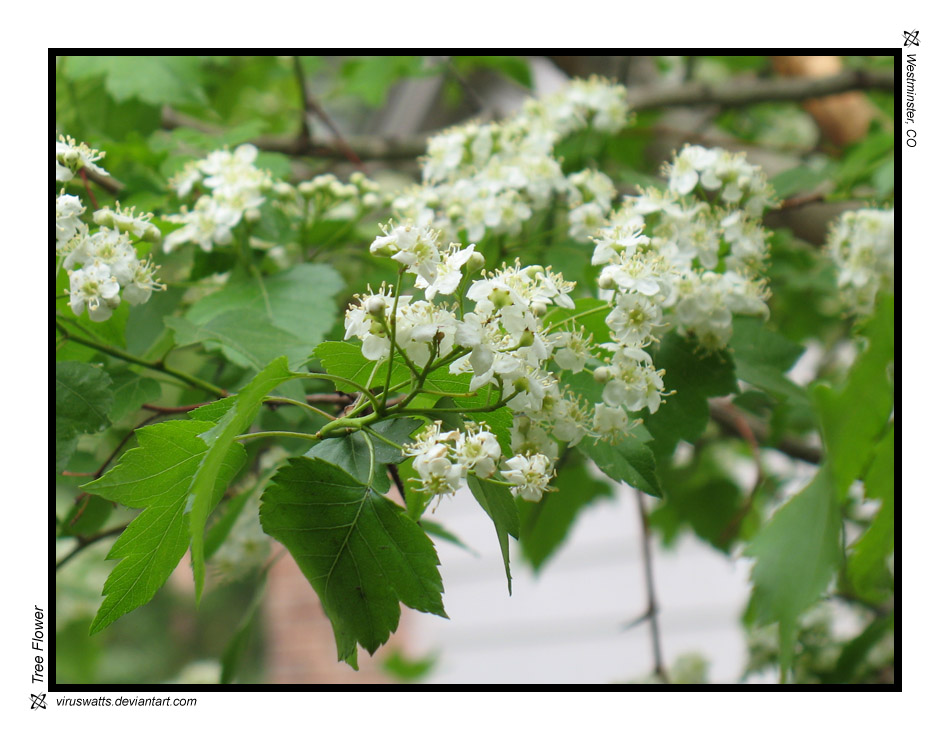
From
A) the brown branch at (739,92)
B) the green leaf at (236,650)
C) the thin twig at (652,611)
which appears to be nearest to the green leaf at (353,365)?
the green leaf at (236,650)

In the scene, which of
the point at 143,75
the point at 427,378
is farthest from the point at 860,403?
the point at 143,75

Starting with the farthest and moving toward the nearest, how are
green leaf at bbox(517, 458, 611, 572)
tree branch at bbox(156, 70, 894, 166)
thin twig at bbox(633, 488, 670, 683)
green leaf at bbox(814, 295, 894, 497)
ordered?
1. green leaf at bbox(517, 458, 611, 572)
2. tree branch at bbox(156, 70, 894, 166)
3. thin twig at bbox(633, 488, 670, 683)
4. green leaf at bbox(814, 295, 894, 497)

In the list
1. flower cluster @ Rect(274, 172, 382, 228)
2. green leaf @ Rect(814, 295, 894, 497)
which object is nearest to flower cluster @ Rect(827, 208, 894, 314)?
green leaf @ Rect(814, 295, 894, 497)

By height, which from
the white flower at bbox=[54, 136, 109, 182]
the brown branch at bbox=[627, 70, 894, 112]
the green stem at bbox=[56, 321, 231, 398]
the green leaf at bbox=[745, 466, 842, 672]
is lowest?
the green leaf at bbox=[745, 466, 842, 672]

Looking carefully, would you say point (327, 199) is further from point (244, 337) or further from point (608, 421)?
point (608, 421)

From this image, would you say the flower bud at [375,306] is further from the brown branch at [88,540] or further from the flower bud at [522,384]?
the brown branch at [88,540]

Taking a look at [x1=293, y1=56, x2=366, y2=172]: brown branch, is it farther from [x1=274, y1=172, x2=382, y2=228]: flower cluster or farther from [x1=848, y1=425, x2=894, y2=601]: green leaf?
[x1=848, y1=425, x2=894, y2=601]: green leaf

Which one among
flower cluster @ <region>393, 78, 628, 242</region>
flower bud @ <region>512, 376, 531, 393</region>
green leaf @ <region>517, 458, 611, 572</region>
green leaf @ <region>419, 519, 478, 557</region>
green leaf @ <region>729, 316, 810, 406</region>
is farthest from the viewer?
green leaf @ <region>517, 458, 611, 572</region>

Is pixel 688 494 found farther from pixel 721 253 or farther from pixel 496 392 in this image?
→ pixel 496 392

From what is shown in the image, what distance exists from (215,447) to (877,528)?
2.14 feet

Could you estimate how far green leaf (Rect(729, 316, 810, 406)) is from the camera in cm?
109

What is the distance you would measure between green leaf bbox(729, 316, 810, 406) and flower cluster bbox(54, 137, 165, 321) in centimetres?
79

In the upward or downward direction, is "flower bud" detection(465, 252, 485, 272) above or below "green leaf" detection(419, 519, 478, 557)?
above

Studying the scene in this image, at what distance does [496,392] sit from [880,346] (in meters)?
0.34
